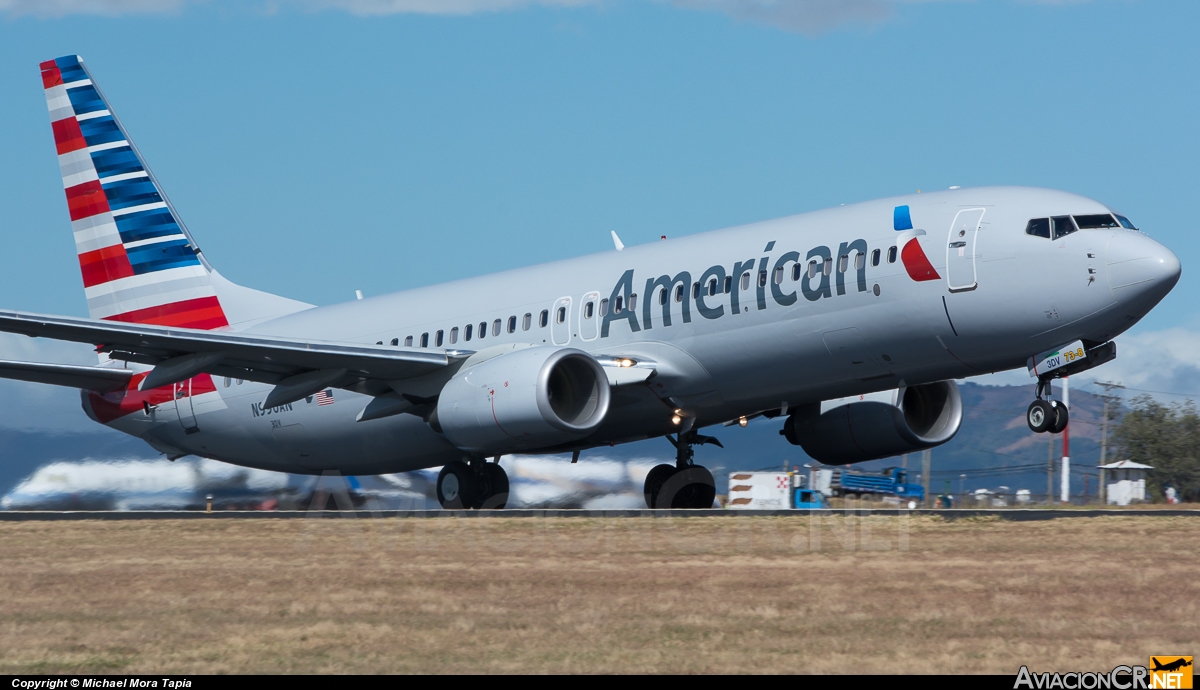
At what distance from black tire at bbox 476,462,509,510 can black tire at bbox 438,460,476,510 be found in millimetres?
172

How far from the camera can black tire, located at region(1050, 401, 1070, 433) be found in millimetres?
17547

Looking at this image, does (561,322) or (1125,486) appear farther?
(1125,486)

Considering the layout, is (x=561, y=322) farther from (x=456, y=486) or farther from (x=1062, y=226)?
(x=1062, y=226)

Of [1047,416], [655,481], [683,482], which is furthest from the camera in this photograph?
[655,481]

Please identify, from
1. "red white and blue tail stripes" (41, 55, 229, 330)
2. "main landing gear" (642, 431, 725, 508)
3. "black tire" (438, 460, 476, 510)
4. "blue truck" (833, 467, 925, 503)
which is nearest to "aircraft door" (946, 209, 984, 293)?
"main landing gear" (642, 431, 725, 508)

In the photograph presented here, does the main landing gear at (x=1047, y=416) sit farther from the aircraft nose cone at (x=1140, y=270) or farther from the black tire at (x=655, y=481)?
the black tire at (x=655, y=481)

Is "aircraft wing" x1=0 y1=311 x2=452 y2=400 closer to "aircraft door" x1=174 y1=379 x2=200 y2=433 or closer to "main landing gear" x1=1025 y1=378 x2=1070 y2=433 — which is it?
"aircraft door" x1=174 y1=379 x2=200 y2=433

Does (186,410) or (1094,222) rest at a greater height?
(1094,222)

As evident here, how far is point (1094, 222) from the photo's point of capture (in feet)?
58.2

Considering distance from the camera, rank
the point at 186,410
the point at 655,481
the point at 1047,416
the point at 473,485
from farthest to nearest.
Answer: the point at 186,410 < the point at 655,481 < the point at 473,485 < the point at 1047,416

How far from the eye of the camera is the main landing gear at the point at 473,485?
22.2 m

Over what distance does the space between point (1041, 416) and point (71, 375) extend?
54.4ft

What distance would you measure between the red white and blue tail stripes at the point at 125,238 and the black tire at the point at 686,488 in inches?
378

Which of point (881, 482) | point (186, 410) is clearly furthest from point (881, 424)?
point (881, 482)
